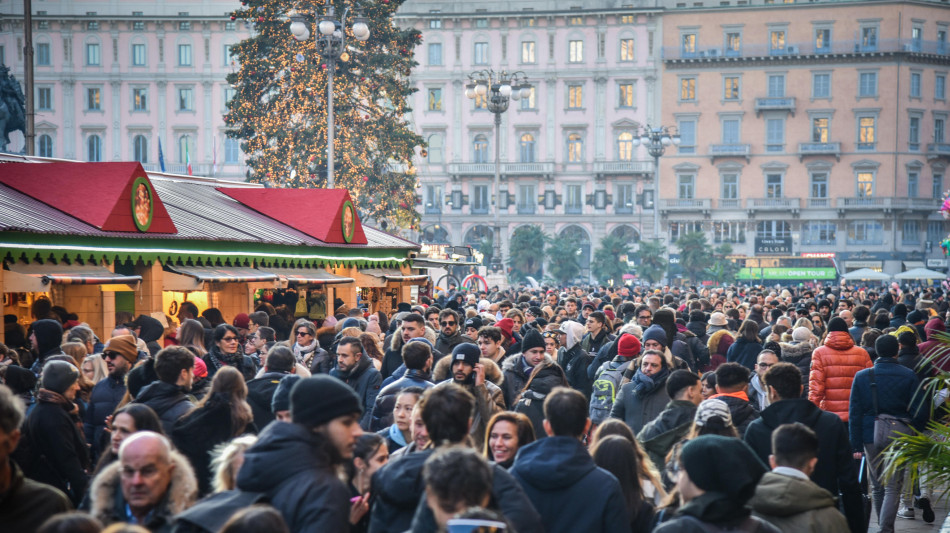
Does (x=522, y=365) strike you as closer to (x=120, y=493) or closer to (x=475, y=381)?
(x=475, y=381)

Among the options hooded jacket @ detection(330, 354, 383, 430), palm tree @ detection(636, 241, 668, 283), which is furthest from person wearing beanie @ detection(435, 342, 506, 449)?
palm tree @ detection(636, 241, 668, 283)

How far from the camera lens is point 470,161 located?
66062mm

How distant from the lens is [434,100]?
66250mm

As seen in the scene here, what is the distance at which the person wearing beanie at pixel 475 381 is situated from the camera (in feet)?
23.1

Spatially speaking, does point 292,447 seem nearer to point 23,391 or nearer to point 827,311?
point 23,391

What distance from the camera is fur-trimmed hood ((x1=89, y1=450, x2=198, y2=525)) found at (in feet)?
13.3

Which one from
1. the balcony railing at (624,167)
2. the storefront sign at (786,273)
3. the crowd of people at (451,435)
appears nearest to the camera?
the crowd of people at (451,435)

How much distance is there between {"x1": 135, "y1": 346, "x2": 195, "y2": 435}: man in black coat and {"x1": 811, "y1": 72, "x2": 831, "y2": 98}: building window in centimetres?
6269

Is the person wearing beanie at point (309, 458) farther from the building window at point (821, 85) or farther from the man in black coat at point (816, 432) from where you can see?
the building window at point (821, 85)

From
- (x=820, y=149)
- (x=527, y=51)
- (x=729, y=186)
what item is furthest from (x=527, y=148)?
(x=820, y=149)

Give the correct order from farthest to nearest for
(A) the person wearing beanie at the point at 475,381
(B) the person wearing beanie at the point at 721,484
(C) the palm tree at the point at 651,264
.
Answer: (C) the palm tree at the point at 651,264 < (A) the person wearing beanie at the point at 475,381 < (B) the person wearing beanie at the point at 721,484

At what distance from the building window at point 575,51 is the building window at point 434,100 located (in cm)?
828

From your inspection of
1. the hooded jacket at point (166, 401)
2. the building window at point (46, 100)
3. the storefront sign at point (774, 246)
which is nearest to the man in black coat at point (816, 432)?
the hooded jacket at point (166, 401)

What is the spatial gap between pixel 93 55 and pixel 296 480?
221 feet
